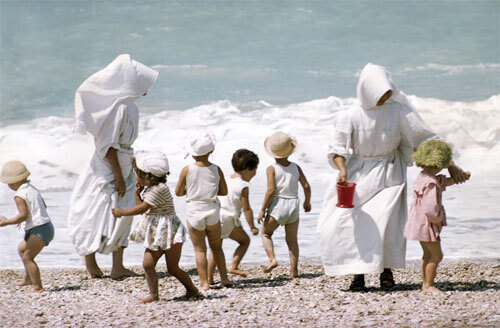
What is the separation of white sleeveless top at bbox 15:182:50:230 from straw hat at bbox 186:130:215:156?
1.32 m

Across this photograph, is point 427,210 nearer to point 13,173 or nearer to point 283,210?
point 283,210

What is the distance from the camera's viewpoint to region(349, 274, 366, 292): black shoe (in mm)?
6852

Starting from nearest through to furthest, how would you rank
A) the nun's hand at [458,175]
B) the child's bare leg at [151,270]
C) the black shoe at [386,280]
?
1. the child's bare leg at [151,270]
2. the nun's hand at [458,175]
3. the black shoe at [386,280]

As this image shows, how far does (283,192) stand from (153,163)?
65.1 inches

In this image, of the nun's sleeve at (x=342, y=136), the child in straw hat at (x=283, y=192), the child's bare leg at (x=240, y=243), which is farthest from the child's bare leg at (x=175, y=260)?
the nun's sleeve at (x=342, y=136)

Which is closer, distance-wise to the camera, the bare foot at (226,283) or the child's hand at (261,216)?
the bare foot at (226,283)

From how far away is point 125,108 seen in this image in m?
7.77

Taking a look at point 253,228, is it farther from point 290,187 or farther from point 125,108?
point 125,108

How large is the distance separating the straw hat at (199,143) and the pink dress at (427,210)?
5.21ft

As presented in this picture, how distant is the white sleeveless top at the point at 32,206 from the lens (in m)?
6.98

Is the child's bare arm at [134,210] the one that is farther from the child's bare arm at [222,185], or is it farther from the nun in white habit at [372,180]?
the nun in white habit at [372,180]

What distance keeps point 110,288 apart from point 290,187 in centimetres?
177

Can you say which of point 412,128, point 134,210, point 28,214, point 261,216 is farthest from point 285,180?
point 28,214

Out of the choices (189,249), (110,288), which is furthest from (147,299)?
(189,249)
